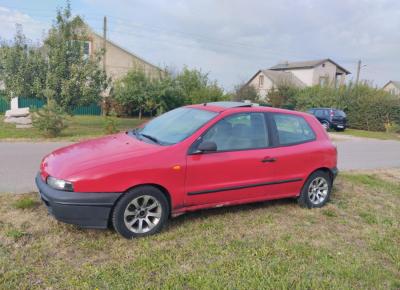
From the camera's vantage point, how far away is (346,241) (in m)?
4.49

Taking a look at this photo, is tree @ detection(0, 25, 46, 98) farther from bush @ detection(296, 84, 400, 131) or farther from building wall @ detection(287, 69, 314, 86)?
building wall @ detection(287, 69, 314, 86)

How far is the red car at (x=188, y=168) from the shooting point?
3.88m

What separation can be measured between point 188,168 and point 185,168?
0.14 ft

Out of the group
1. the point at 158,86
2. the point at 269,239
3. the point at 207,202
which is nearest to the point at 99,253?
the point at 207,202

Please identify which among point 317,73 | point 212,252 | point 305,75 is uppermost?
point 317,73

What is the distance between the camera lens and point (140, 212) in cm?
414

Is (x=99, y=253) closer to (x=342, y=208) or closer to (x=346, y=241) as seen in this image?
(x=346, y=241)

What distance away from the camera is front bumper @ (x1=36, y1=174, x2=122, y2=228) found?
3.78 m

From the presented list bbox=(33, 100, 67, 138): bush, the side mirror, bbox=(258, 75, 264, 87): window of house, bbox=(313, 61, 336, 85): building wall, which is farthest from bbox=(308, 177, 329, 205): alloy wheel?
bbox=(313, 61, 336, 85): building wall

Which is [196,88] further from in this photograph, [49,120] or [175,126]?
[175,126]

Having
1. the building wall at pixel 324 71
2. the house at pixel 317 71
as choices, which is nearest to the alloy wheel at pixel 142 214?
the house at pixel 317 71

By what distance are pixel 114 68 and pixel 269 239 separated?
99.6 ft

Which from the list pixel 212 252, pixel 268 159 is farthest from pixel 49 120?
pixel 212 252

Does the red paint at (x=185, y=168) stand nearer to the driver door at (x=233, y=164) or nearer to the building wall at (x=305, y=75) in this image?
the driver door at (x=233, y=164)
